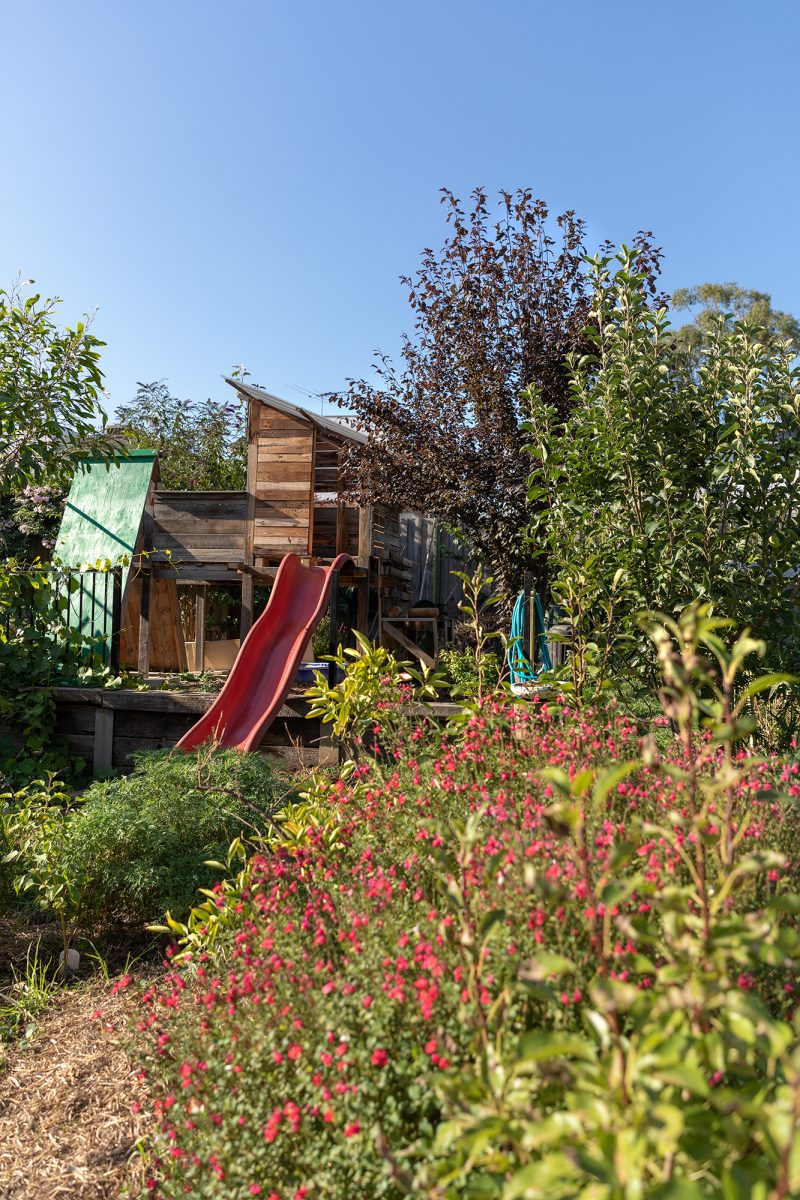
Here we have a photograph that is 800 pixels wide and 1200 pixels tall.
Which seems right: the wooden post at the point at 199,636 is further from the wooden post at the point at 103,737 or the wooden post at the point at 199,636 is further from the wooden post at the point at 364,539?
the wooden post at the point at 103,737

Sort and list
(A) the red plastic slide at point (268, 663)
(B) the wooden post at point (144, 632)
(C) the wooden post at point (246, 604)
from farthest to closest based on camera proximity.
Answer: (C) the wooden post at point (246, 604) < (B) the wooden post at point (144, 632) < (A) the red plastic slide at point (268, 663)

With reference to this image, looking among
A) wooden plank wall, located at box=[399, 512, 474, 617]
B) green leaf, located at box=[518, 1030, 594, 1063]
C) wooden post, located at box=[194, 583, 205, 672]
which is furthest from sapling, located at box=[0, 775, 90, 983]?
wooden plank wall, located at box=[399, 512, 474, 617]

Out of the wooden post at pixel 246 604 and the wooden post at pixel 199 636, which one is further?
the wooden post at pixel 199 636

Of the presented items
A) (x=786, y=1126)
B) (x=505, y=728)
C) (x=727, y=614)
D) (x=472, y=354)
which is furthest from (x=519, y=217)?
(x=786, y=1126)

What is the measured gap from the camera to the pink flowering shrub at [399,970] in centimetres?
174

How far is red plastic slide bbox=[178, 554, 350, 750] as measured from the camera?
6.20 metres

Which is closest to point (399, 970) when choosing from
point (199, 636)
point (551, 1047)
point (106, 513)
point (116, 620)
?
point (551, 1047)

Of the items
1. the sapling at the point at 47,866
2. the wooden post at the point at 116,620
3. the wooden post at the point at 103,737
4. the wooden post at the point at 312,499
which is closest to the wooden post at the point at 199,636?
the wooden post at the point at 312,499

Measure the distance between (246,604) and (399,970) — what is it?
9.78 m

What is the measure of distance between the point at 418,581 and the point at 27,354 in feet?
37.9

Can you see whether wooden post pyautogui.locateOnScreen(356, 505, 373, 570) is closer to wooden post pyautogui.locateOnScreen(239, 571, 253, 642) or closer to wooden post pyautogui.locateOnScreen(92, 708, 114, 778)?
wooden post pyautogui.locateOnScreen(239, 571, 253, 642)

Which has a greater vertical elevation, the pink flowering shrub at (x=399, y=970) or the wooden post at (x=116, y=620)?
the wooden post at (x=116, y=620)

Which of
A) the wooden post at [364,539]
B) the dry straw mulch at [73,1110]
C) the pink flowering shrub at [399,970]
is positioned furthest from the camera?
the wooden post at [364,539]

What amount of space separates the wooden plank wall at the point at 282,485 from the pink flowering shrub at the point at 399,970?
9791 millimetres
